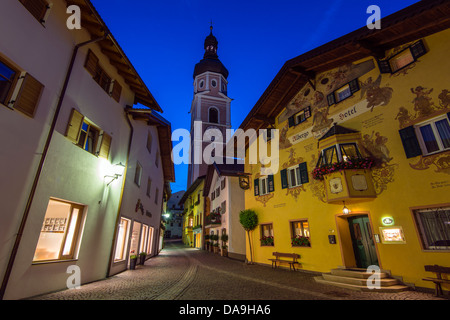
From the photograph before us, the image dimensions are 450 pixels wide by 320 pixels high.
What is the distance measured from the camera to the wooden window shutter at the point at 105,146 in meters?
8.60

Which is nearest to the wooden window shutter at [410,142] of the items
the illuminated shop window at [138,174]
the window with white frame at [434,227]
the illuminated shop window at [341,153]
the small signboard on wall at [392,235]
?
the illuminated shop window at [341,153]

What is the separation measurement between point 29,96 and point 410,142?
12694 millimetres

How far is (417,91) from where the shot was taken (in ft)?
27.4

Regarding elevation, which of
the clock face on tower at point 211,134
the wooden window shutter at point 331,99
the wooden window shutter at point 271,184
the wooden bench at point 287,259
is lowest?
the wooden bench at point 287,259

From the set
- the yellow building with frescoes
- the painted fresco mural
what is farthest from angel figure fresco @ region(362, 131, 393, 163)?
the painted fresco mural

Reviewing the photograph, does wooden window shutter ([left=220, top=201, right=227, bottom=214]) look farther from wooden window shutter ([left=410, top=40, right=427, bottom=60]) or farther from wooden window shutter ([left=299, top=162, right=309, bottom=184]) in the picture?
wooden window shutter ([left=410, top=40, right=427, bottom=60])

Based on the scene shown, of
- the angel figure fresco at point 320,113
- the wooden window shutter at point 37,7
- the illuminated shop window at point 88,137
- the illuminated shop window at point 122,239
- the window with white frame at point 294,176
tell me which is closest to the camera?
the wooden window shutter at point 37,7

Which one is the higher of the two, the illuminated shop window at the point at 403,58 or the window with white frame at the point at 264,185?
the illuminated shop window at the point at 403,58

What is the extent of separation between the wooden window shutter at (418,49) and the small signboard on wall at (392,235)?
22.9 feet

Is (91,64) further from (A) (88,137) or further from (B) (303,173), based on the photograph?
(B) (303,173)

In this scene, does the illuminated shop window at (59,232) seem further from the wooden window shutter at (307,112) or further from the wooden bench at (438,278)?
the wooden window shutter at (307,112)

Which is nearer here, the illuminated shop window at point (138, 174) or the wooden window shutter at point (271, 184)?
the illuminated shop window at point (138, 174)

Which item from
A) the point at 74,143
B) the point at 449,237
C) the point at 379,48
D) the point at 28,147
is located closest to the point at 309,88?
the point at 379,48

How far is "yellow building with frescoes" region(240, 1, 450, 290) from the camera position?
766 centimetres
